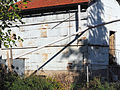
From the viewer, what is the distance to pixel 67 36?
10438mm

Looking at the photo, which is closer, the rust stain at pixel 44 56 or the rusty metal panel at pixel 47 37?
the rusty metal panel at pixel 47 37

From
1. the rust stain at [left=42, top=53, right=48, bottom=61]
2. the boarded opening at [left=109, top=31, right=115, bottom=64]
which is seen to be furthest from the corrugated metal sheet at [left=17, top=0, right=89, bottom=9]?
the boarded opening at [left=109, top=31, right=115, bottom=64]

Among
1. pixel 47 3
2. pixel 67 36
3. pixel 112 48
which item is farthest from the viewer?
pixel 112 48

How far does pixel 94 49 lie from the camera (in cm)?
1155

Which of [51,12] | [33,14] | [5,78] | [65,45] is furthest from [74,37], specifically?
[5,78]

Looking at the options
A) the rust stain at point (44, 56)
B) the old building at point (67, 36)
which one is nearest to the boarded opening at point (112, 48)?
the old building at point (67, 36)

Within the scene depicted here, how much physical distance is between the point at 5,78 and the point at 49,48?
3629 mm

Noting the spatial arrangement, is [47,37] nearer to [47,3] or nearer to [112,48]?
[47,3]

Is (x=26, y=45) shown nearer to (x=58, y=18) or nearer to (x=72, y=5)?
(x=58, y=18)

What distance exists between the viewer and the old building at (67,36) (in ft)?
37.1

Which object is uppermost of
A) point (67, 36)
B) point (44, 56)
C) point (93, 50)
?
point (67, 36)

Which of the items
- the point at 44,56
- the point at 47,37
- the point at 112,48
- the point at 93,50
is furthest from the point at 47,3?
the point at 112,48

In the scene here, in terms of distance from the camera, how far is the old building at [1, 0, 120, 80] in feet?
37.1

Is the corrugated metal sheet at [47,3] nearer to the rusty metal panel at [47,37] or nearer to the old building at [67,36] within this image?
the old building at [67,36]
